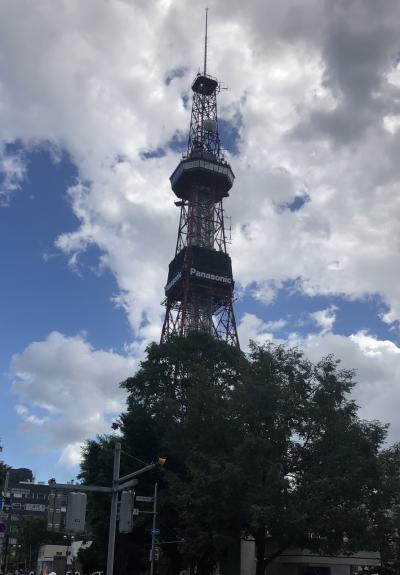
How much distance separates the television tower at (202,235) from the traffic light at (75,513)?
6115cm

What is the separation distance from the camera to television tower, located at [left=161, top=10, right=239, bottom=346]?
296ft

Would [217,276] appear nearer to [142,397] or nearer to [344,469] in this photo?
[142,397]

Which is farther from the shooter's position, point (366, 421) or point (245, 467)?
point (366, 421)

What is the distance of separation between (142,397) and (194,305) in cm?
4000

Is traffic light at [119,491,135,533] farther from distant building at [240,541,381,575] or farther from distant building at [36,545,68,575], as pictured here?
distant building at [36,545,68,575]

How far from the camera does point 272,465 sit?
35688 mm

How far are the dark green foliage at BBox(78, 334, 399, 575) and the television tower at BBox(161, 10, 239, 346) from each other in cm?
3957

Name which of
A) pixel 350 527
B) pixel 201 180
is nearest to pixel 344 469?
pixel 350 527

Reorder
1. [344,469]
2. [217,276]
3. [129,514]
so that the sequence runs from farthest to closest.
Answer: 1. [217,276]
2. [344,469]
3. [129,514]

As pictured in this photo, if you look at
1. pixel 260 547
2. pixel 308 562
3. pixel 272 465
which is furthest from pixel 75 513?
pixel 308 562

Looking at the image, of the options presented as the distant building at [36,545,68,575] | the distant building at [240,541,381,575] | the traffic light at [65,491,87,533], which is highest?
the traffic light at [65,491,87,533]

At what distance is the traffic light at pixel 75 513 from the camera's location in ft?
65.8

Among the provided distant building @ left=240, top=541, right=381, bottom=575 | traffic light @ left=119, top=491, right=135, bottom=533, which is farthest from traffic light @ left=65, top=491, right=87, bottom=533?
distant building @ left=240, top=541, right=381, bottom=575

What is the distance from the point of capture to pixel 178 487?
1597 inches
